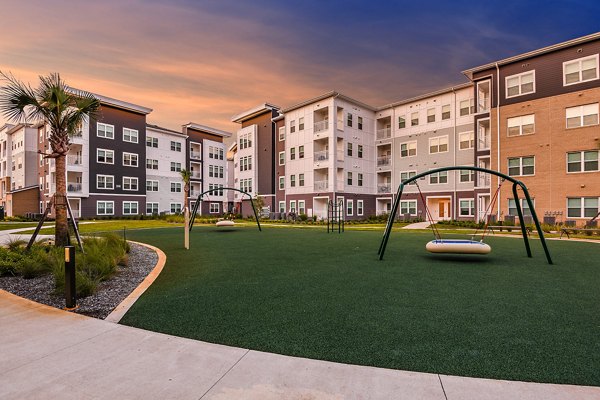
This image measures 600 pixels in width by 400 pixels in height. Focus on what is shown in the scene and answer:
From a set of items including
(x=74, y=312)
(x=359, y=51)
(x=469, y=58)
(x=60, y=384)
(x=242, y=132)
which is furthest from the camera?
(x=242, y=132)

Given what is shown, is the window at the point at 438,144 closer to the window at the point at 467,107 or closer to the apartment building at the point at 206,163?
the window at the point at 467,107

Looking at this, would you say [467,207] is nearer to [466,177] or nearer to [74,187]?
[466,177]

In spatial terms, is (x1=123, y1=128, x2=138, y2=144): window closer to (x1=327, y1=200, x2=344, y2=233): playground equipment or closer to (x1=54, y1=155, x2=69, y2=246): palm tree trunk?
(x1=327, y1=200, x2=344, y2=233): playground equipment

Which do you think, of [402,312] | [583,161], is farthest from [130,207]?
[583,161]

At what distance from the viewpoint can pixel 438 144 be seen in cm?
3638

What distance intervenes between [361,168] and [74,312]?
121 feet

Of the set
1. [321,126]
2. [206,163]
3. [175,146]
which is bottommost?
[206,163]

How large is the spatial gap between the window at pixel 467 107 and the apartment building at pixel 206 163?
38.6 m

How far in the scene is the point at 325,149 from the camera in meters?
40.2

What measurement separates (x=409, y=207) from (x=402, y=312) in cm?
3463

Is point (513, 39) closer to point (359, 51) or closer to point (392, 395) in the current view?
point (359, 51)

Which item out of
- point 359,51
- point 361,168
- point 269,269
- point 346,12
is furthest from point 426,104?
point 269,269

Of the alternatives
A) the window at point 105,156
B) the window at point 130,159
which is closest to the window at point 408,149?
the window at point 130,159

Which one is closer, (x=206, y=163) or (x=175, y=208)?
(x=175, y=208)
